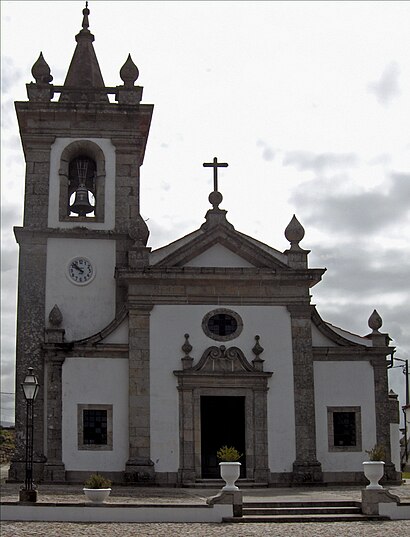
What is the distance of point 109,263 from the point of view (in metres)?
27.2

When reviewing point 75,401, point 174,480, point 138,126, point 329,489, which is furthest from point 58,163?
point 329,489

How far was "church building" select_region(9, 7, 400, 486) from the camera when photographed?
25.0 meters

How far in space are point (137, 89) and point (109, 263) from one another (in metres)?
5.63

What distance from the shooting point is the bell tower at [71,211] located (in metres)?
26.3

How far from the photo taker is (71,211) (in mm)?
28062

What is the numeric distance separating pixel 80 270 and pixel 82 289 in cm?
58

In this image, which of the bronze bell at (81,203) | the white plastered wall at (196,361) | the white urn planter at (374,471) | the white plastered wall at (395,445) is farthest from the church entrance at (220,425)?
the white urn planter at (374,471)

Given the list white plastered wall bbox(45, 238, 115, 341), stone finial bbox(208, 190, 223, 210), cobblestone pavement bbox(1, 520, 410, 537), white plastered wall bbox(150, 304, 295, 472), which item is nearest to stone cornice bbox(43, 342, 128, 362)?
white plastered wall bbox(150, 304, 295, 472)

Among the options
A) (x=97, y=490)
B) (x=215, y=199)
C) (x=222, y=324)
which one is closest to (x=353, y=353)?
(x=222, y=324)

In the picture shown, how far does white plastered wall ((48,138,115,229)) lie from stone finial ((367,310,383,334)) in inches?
316

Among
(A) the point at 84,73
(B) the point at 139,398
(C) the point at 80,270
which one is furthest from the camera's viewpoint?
(A) the point at 84,73

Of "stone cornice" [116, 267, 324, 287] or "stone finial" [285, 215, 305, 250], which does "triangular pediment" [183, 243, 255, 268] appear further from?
"stone finial" [285, 215, 305, 250]

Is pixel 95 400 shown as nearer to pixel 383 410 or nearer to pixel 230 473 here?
pixel 383 410

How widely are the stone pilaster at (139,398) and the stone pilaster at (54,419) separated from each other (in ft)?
6.08
